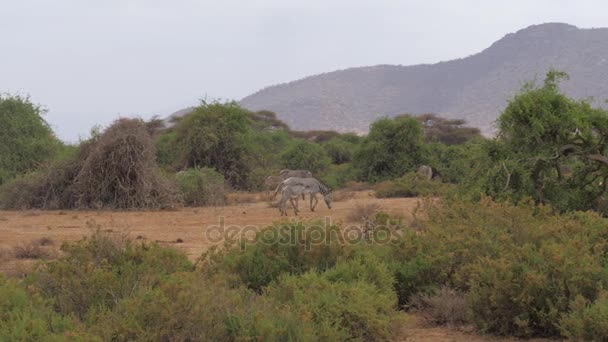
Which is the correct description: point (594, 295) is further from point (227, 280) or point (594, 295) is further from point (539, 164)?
point (539, 164)

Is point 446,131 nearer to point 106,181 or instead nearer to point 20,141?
point 20,141

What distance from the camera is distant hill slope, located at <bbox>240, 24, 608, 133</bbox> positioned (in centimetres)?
10075

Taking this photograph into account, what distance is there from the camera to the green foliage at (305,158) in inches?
1307

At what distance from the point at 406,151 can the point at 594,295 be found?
2381 centimetres

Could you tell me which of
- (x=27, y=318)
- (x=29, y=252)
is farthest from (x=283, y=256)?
(x=29, y=252)

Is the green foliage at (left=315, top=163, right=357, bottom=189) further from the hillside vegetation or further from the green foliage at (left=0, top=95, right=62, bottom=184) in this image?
the hillside vegetation

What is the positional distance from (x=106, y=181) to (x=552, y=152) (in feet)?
40.5

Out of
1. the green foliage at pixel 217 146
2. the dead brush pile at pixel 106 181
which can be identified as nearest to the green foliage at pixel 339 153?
the green foliage at pixel 217 146

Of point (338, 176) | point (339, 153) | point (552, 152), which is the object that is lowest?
point (338, 176)

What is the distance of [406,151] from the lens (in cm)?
3031

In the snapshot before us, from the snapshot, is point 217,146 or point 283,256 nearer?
point 283,256

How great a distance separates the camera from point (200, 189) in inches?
854

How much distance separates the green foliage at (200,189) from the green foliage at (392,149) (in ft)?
31.7

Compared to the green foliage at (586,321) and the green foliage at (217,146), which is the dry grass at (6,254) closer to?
the green foliage at (586,321)
